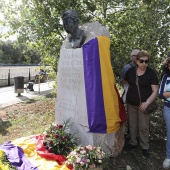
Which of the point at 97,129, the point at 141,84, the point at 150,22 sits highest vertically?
the point at 150,22

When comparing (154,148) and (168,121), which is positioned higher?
(168,121)

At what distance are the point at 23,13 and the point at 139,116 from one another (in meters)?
4.72

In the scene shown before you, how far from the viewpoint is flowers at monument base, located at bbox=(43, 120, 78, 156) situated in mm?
3438

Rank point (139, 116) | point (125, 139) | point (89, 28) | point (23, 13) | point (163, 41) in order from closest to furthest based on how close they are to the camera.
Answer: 1. point (139, 116)
2. point (89, 28)
3. point (125, 139)
4. point (163, 41)
5. point (23, 13)

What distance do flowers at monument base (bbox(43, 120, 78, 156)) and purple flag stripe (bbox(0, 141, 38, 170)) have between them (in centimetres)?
41

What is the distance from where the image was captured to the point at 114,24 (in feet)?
17.3

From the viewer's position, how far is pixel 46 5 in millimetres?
5496

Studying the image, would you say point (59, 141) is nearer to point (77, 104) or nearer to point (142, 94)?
point (77, 104)

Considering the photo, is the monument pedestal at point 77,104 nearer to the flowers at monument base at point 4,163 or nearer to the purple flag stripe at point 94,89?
the purple flag stripe at point 94,89

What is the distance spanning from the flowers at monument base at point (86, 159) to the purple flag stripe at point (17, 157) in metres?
0.57

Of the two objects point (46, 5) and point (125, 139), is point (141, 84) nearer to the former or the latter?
point (125, 139)

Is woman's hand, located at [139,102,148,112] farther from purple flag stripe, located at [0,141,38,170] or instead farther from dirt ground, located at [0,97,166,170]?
purple flag stripe, located at [0,141,38,170]

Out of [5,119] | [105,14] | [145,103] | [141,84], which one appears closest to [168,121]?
[145,103]

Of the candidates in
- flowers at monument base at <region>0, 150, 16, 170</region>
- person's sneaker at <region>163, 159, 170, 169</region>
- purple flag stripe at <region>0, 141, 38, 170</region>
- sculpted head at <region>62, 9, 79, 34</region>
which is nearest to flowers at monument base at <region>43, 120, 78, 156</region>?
purple flag stripe at <region>0, 141, 38, 170</region>
